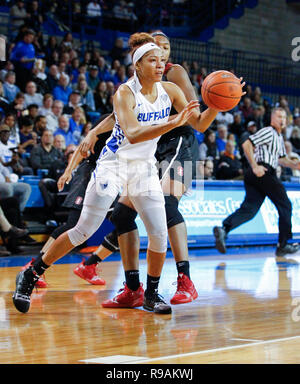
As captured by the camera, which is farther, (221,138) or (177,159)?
(221,138)

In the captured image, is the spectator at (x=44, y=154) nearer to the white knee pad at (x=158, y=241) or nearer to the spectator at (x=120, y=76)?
the spectator at (x=120, y=76)

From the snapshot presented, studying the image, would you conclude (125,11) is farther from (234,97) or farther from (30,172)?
(234,97)

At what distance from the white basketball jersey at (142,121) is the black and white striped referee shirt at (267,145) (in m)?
4.98

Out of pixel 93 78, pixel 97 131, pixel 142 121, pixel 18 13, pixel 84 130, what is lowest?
pixel 84 130

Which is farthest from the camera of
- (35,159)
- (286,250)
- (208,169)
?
(208,169)

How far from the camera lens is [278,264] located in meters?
9.33

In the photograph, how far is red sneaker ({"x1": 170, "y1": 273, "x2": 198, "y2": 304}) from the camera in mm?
5449

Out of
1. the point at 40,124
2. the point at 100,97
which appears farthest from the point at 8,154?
the point at 100,97

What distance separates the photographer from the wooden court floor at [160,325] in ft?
11.8

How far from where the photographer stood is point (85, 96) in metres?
14.9

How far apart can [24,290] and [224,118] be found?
538 inches

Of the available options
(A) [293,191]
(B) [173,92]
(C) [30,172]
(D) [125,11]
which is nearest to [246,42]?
(D) [125,11]

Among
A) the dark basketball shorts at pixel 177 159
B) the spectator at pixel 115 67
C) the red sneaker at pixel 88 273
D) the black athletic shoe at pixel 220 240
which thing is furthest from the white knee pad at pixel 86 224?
the spectator at pixel 115 67

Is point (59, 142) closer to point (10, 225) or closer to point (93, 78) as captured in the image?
point (10, 225)
